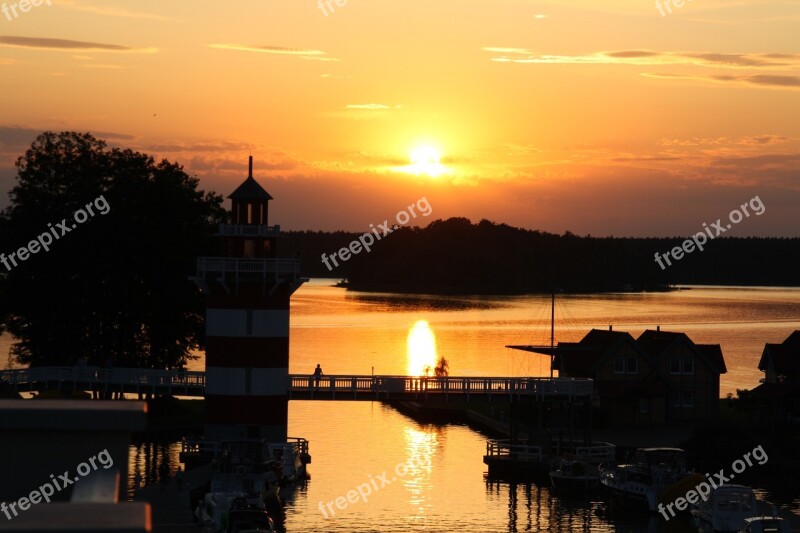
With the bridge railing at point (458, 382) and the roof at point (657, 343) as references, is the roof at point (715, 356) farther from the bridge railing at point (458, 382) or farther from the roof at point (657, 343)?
the bridge railing at point (458, 382)

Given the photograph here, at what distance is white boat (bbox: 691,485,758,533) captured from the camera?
49.9 meters

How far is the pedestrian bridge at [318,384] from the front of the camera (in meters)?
64.3

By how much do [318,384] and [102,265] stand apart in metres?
22.4

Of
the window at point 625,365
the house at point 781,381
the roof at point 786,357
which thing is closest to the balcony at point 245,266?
the window at point 625,365

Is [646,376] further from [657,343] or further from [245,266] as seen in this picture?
[245,266]

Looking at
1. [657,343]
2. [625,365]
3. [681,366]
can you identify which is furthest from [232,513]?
[657,343]

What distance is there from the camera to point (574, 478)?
197 feet

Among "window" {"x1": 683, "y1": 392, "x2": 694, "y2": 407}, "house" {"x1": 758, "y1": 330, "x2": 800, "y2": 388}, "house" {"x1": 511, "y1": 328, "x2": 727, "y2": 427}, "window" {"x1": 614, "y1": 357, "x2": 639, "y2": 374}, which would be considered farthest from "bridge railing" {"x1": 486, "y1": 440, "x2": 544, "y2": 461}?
"house" {"x1": 758, "y1": 330, "x2": 800, "y2": 388}

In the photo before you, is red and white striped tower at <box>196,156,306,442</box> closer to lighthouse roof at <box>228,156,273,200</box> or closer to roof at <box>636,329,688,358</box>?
lighthouse roof at <box>228,156,273,200</box>

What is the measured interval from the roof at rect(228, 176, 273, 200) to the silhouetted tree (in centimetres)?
2258

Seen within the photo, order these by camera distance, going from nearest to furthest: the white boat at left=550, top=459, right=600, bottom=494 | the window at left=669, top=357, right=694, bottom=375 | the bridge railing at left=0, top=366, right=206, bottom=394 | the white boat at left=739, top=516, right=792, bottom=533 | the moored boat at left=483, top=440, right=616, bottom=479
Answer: the white boat at left=739, top=516, right=792, bottom=533
the white boat at left=550, top=459, right=600, bottom=494
the moored boat at left=483, top=440, right=616, bottom=479
the bridge railing at left=0, top=366, right=206, bottom=394
the window at left=669, top=357, right=694, bottom=375

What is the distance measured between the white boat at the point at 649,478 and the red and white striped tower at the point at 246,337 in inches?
576

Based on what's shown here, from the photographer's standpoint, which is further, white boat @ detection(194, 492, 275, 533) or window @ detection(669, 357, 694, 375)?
window @ detection(669, 357, 694, 375)

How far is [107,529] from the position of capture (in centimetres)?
1443
